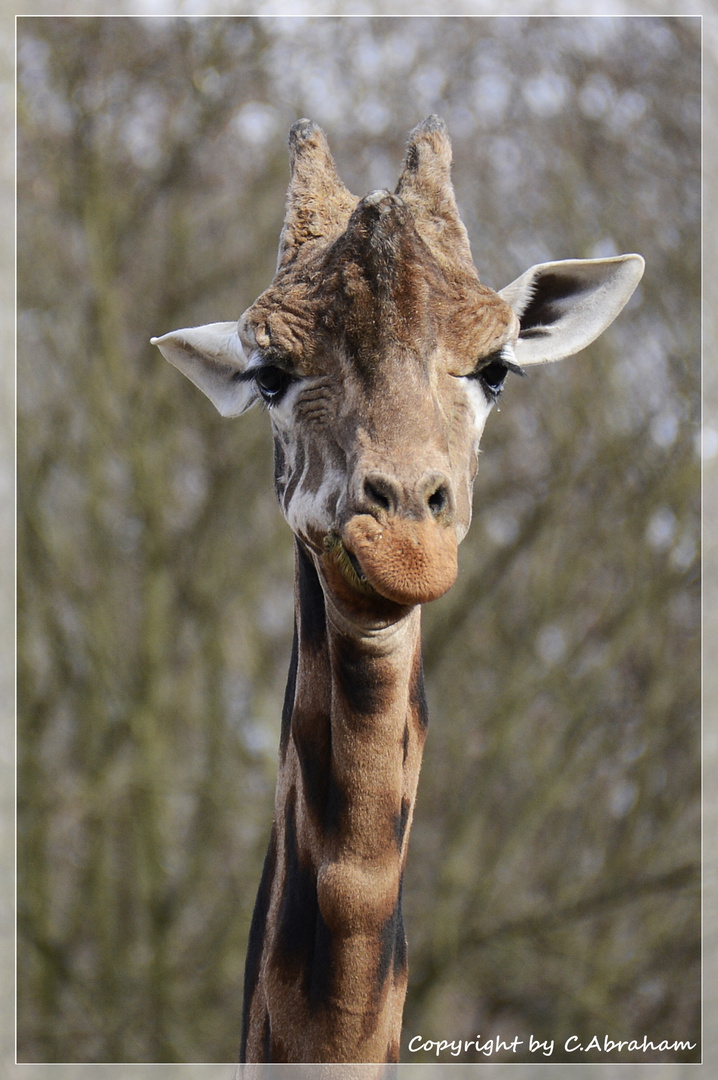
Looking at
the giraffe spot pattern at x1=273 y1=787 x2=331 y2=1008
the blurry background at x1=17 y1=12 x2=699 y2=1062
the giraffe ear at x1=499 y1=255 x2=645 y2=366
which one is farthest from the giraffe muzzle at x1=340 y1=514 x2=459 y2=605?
the blurry background at x1=17 y1=12 x2=699 y2=1062

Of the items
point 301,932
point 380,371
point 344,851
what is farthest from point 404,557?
point 301,932

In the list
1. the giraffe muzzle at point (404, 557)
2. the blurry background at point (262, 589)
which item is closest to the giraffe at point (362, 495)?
the giraffe muzzle at point (404, 557)

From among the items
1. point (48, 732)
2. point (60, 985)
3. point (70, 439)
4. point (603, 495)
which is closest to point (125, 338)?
point (70, 439)

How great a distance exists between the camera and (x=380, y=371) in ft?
6.79

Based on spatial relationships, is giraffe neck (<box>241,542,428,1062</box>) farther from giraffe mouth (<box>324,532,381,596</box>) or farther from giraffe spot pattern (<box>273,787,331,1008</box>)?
giraffe mouth (<box>324,532,381,596</box>)

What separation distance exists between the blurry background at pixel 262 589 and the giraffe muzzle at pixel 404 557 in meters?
7.32

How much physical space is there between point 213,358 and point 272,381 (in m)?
0.61

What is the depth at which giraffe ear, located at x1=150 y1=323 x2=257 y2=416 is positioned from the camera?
2.84 m

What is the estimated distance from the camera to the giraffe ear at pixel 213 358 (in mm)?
2844

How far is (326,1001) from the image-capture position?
2318 mm

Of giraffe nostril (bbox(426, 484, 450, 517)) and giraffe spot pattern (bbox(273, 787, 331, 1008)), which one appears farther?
giraffe spot pattern (bbox(273, 787, 331, 1008))

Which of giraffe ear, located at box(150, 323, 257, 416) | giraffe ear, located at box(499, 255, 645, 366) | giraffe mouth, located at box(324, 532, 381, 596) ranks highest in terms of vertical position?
giraffe ear, located at box(499, 255, 645, 366)

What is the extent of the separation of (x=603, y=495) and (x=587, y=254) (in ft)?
7.28

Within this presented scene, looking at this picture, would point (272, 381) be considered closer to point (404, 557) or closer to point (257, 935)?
point (404, 557)
